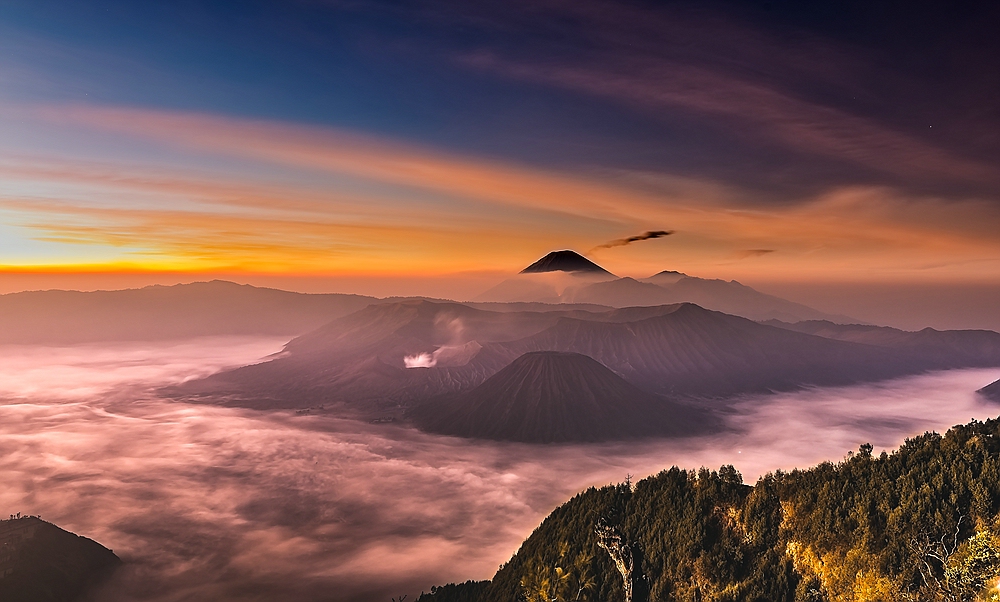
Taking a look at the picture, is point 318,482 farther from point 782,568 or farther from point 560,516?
point 782,568

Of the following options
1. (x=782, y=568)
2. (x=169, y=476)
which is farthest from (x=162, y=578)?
(x=782, y=568)

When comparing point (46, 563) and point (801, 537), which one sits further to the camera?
point (46, 563)

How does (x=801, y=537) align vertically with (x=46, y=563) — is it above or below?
above

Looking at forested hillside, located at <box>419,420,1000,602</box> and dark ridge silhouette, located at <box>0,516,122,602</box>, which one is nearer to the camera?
forested hillside, located at <box>419,420,1000,602</box>

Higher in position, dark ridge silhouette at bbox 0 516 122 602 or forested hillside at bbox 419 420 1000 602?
forested hillside at bbox 419 420 1000 602
